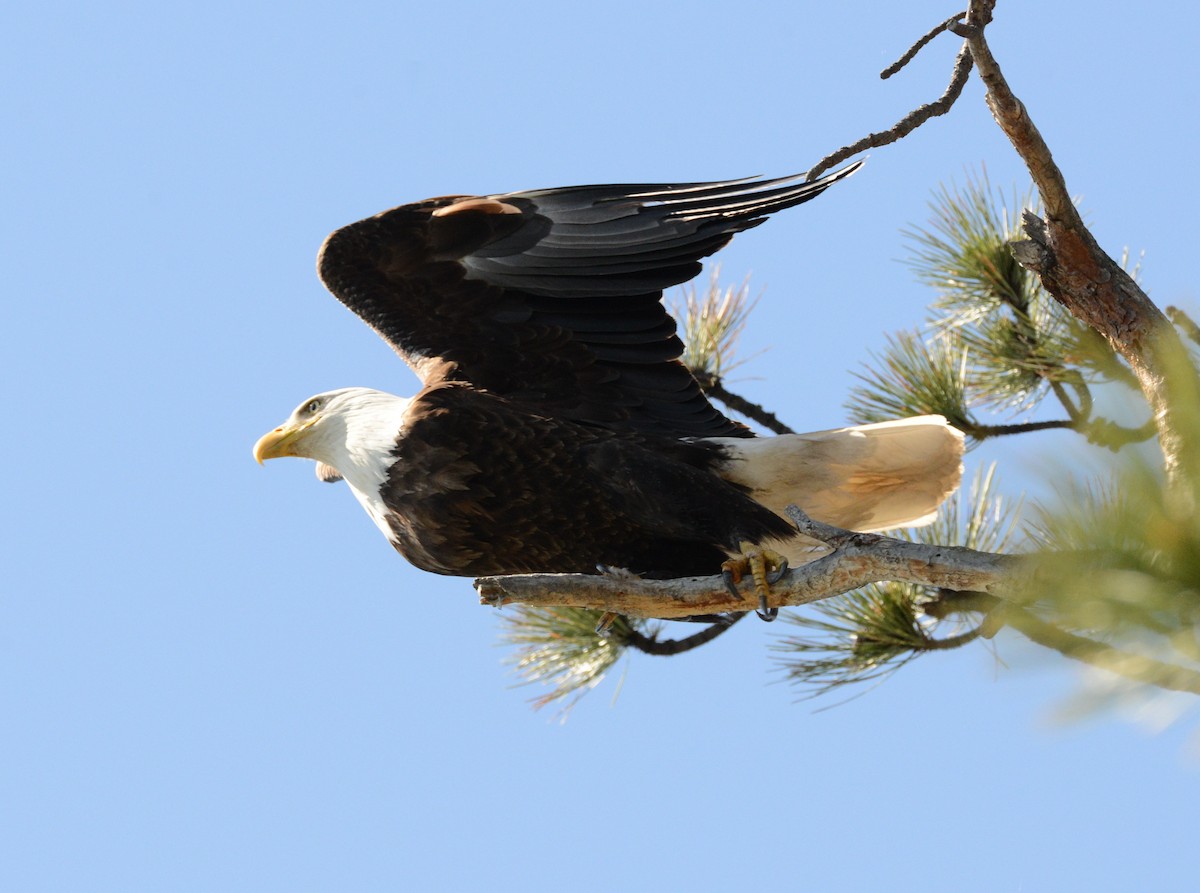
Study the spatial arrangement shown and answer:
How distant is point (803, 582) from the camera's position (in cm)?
263

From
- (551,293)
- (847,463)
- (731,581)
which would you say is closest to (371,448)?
(551,293)

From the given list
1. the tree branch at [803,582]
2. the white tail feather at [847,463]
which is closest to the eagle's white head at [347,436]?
the tree branch at [803,582]

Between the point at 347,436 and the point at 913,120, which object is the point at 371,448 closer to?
the point at 347,436

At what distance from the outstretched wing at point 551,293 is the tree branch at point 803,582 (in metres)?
0.74

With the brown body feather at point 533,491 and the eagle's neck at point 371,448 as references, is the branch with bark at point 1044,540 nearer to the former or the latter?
the brown body feather at point 533,491

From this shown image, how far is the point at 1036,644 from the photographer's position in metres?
1.19

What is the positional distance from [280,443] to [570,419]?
875mm

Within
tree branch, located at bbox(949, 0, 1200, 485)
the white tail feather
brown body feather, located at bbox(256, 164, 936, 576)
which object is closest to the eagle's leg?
→ brown body feather, located at bbox(256, 164, 936, 576)

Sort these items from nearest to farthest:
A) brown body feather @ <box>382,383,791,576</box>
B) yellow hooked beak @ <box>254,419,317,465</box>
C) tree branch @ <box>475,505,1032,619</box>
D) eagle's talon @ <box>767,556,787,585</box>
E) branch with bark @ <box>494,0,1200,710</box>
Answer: branch with bark @ <box>494,0,1200,710</box> < tree branch @ <box>475,505,1032,619</box> < eagle's talon @ <box>767,556,787,585</box> < brown body feather @ <box>382,383,791,576</box> < yellow hooked beak @ <box>254,419,317,465</box>

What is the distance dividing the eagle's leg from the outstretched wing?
1.88 ft

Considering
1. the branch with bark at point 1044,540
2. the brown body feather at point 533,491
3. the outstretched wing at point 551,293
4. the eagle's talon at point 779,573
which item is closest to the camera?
the branch with bark at point 1044,540

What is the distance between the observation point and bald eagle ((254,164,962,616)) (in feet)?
10.6

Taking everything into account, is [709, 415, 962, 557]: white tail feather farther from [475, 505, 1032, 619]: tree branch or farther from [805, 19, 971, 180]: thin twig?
[805, 19, 971, 180]: thin twig

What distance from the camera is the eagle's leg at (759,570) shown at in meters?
2.85
